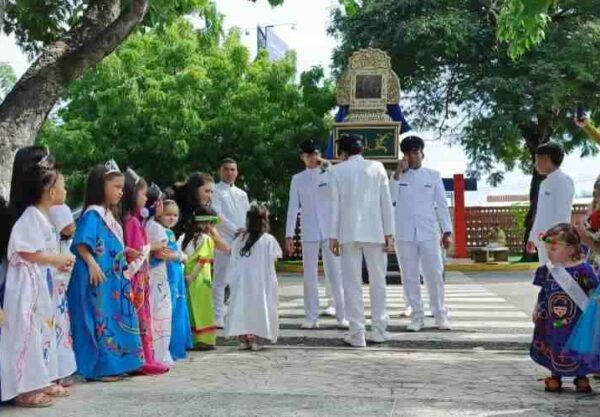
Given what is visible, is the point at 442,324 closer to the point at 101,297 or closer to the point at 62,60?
the point at 101,297

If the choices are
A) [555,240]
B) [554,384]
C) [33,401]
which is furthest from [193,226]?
[554,384]

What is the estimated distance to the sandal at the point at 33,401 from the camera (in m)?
4.89

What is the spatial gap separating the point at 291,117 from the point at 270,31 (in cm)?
1013

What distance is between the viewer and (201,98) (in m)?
19.6

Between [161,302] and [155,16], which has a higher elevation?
[155,16]

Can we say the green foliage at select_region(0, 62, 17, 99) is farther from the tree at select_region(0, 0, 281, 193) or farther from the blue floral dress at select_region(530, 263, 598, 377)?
the blue floral dress at select_region(530, 263, 598, 377)

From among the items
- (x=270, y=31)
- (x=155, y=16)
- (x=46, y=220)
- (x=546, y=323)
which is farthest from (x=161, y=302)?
(x=270, y=31)

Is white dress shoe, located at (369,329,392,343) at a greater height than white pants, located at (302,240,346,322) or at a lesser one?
lesser

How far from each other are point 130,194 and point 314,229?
2.73m

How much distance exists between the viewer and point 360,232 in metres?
7.09

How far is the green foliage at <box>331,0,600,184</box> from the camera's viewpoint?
60.0 ft

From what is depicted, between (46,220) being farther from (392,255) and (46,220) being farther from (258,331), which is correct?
(392,255)

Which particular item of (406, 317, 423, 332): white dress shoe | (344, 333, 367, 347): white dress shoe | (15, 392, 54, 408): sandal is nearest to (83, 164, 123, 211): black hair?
(15, 392, 54, 408): sandal

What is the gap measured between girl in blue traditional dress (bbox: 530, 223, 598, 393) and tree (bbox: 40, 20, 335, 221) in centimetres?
1360
